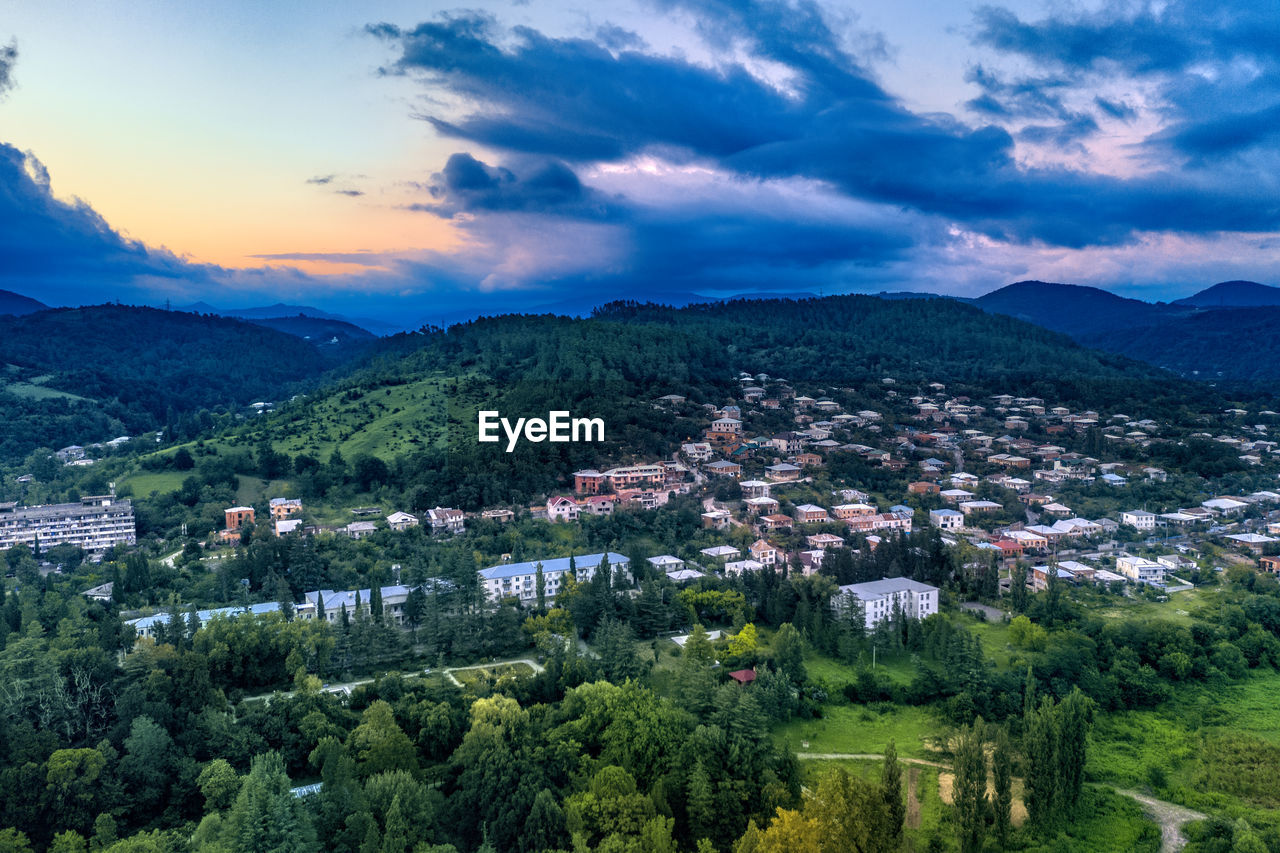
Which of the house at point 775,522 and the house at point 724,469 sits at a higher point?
the house at point 724,469

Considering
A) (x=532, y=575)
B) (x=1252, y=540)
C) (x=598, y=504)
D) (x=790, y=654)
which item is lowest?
(x=790, y=654)

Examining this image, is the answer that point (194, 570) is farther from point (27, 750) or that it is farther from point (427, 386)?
point (427, 386)

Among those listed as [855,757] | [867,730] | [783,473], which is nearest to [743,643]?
[867,730]

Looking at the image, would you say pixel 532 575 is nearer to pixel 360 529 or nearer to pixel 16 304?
pixel 360 529

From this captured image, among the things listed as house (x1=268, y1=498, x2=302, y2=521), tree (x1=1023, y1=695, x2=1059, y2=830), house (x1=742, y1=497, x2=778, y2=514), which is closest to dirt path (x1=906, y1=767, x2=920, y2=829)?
tree (x1=1023, y1=695, x2=1059, y2=830)

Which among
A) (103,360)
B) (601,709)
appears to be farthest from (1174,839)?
(103,360)

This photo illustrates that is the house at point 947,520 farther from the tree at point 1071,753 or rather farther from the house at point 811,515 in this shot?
the tree at point 1071,753

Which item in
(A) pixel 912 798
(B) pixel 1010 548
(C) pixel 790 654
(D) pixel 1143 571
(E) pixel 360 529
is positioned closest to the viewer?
(A) pixel 912 798

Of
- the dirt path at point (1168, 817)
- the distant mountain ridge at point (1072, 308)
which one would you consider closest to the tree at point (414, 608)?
the dirt path at point (1168, 817)
